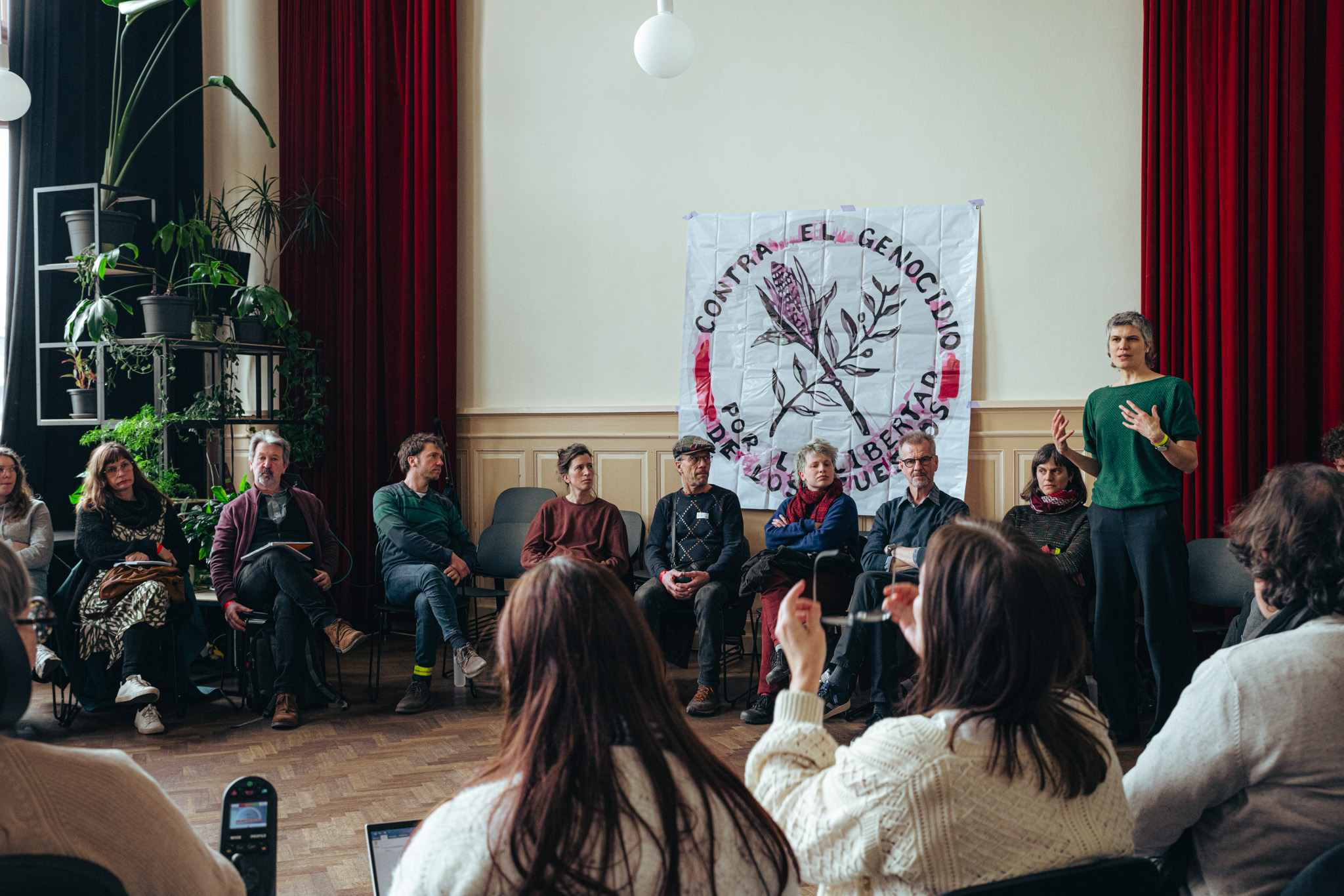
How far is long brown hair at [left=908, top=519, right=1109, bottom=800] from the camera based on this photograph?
3.78 ft

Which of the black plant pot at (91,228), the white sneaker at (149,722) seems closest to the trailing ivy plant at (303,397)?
the black plant pot at (91,228)

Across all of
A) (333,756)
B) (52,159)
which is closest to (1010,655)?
(333,756)

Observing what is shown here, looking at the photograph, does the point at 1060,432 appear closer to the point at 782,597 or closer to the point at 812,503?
the point at 812,503

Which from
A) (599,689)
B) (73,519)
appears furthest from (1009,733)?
(73,519)

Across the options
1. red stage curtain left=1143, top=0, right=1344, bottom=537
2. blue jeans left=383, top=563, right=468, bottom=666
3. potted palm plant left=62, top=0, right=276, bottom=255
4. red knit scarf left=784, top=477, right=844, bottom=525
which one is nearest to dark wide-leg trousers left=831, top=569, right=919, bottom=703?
red knit scarf left=784, top=477, right=844, bottom=525

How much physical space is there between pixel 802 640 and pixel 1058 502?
3.11 m

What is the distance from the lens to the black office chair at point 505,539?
16.3 feet

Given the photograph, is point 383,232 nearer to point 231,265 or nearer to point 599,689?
point 231,265

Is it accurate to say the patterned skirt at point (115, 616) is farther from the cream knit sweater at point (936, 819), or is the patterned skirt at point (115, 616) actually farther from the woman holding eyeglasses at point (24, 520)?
the cream knit sweater at point (936, 819)

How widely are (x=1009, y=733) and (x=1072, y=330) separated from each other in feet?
13.1

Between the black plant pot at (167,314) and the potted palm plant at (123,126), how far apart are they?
1.23 ft

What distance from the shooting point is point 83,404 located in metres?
4.90

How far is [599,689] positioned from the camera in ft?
3.36

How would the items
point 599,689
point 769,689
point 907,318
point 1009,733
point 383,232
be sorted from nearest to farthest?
1. point 599,689
2. point 1009,733
3. point 769,689
4. point 907,318
5. point 383,232
